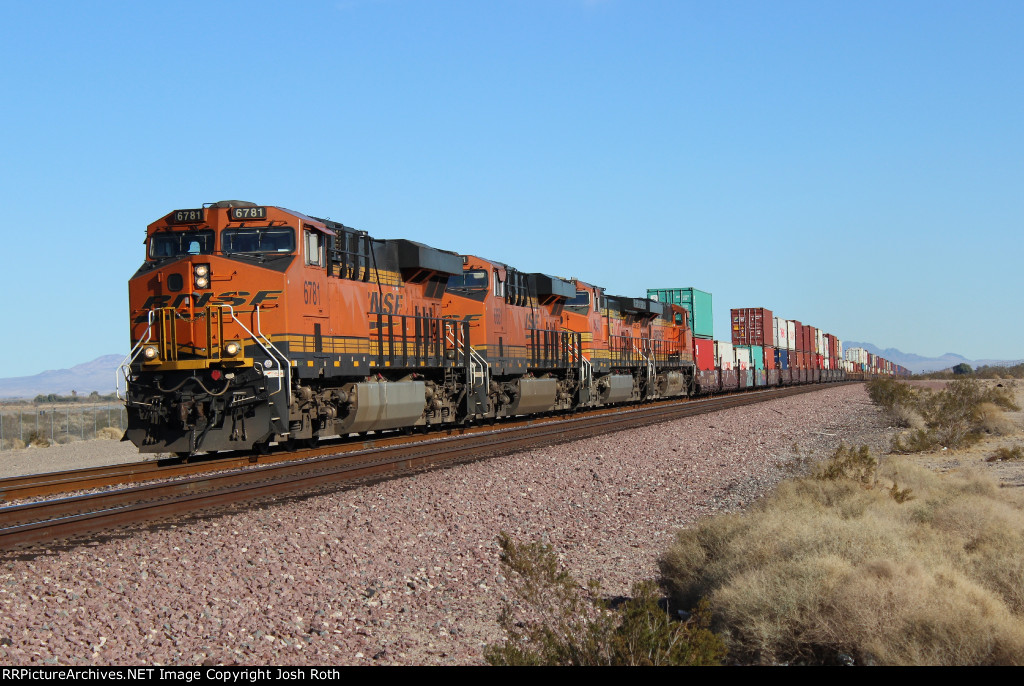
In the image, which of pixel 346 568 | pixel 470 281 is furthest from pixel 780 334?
pixel 346 568

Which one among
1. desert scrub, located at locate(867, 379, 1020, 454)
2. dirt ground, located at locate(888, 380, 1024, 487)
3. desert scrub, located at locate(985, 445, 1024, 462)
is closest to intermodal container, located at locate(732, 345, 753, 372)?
desert scrub, located at locate(867, 379, 1020, 454)

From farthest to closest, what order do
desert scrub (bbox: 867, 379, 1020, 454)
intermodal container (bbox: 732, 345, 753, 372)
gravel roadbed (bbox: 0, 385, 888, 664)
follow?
intermodal container (bbox: 732, 345, 753, 372)
desert scrub (bbox: 867, 379, 1020, 454)
gravel roadbed (bbox: 0, 385, 888, 664)

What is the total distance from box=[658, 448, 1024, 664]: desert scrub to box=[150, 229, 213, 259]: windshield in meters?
9.57

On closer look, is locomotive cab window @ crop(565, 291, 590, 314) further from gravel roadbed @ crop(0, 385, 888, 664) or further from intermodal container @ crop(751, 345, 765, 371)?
intermodal container @ crop(751, 345, 765, 371)

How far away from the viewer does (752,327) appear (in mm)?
51344

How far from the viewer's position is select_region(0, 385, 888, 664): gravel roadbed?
17.5 ft

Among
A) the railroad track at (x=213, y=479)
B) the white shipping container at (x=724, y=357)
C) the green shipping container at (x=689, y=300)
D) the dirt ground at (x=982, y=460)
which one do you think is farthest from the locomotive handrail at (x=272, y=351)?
the white shipping container at (x=724, y=357)

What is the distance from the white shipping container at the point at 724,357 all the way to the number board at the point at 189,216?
1348 inches

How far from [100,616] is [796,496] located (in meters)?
6.66

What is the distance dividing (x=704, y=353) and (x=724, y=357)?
386 cm

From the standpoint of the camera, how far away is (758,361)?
166ft

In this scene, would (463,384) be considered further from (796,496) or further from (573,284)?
(796,496)
